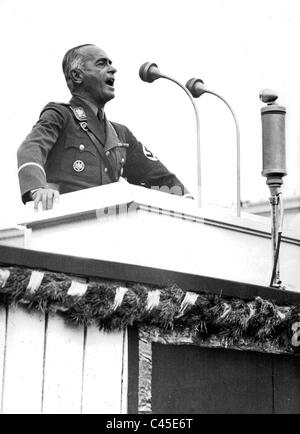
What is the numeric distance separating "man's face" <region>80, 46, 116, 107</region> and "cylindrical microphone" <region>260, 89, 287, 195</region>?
0.97m

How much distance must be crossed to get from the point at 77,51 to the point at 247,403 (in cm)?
210

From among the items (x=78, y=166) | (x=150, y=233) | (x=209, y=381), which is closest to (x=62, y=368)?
(x=209, y=381)

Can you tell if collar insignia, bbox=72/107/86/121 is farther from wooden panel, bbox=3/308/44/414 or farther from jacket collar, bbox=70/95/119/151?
wooden panel, bbox=3/308/44/414

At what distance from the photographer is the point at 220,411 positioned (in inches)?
172

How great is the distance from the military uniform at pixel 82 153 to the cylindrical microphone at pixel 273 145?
83cm

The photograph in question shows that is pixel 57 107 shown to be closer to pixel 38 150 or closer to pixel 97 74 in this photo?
pixel 97 74

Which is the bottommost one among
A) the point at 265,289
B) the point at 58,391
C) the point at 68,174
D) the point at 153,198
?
the point at 58,391

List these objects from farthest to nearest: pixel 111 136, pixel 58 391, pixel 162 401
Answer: pixel 111 136 → pixel 162 401 → pixel 58 391

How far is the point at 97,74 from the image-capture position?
19.0ft

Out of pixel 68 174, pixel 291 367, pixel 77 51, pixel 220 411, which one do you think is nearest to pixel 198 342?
pixel 220 411

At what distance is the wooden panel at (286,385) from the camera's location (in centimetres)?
462

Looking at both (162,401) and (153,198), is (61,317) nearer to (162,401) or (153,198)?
(162,401)

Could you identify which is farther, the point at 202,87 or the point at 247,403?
the point at 202,87

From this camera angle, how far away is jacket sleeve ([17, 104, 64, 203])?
5285 mm
